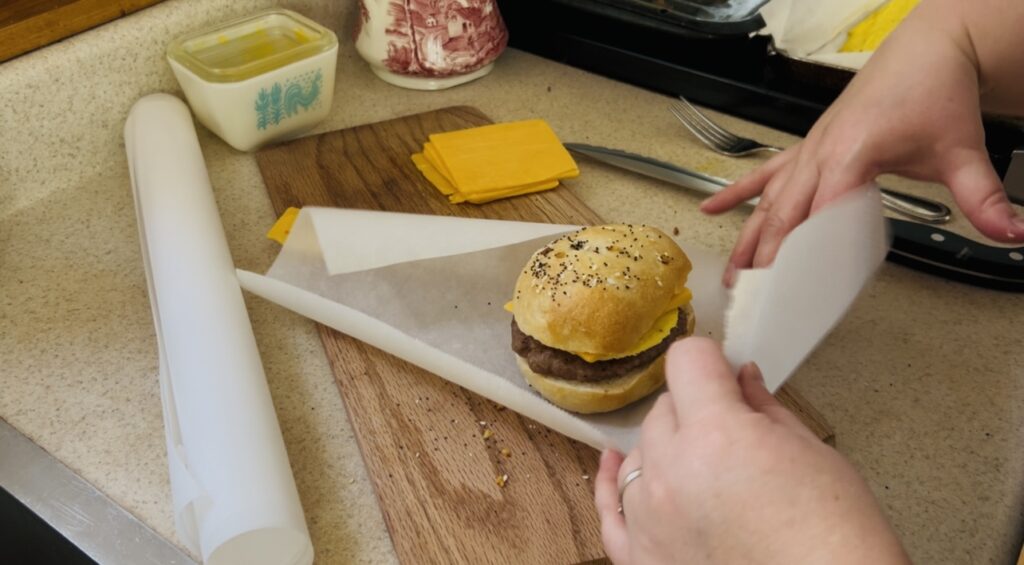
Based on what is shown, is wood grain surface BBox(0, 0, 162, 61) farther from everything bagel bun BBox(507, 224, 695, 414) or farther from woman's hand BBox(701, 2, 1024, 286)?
woman's hand BBox(701, 2, 1024, 286)

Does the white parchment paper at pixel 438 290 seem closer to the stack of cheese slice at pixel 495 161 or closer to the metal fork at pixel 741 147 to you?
the stack of cheese slice at pixel 495 161

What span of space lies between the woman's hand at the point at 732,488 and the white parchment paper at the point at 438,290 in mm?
239

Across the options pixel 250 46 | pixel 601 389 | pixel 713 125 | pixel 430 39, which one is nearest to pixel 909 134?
pixel 601 389

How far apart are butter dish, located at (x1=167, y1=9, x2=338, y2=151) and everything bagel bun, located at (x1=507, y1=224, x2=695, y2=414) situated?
55 centimetres

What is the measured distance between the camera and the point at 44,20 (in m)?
1.16

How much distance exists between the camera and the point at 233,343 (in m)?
0.92

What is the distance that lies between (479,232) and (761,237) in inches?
14.4

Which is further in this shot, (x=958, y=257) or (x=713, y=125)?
(x=713, y=125)

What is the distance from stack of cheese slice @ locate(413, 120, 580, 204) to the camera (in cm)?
122

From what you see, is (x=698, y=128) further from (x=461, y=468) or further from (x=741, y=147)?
(x=461, y=468)

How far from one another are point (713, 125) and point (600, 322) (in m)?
0.57

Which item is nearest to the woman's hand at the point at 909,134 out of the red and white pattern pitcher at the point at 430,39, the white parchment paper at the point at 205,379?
the white parchment paper at the point at 205,379

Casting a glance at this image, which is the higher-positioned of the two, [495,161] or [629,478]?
[629,478]

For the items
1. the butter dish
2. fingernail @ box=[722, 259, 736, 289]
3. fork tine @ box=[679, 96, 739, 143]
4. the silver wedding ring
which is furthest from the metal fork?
the silver wedding ring
